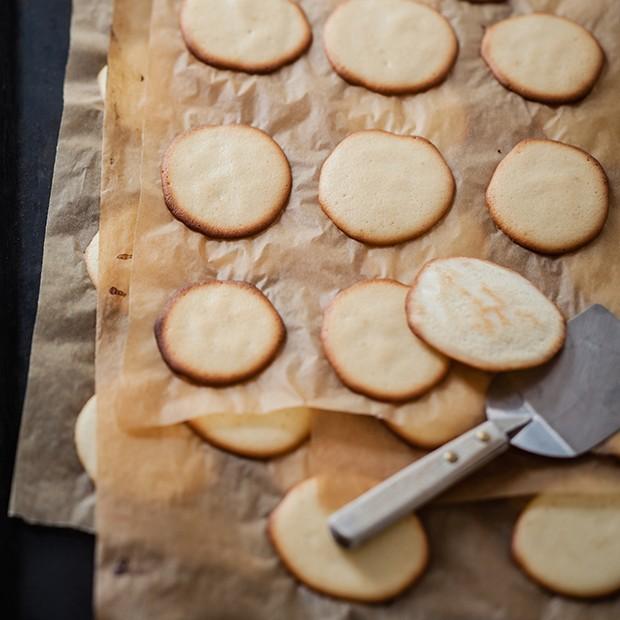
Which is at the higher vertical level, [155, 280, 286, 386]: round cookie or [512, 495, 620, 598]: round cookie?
[155, 280, 286, 386]: round cookie

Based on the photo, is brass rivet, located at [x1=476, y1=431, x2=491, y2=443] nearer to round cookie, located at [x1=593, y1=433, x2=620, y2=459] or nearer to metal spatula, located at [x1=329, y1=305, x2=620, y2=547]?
metal spatula, located at [x1=329, y1=305, x2=620, y2=547]

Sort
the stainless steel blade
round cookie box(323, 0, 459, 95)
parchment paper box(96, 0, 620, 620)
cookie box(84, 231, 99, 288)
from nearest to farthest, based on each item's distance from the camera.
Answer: parchment paper box(96, 0, 620, 620)
the stainless steel blade
cookie box(84, 231, 99, 288)
round cookie box(323, 0, 459, 95)

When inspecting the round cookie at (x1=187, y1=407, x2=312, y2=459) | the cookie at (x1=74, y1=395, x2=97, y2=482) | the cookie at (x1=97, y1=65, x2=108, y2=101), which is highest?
the cookie at (x1=97, y1=65, x2=108, y2=101)

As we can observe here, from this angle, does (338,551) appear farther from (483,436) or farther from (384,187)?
(384,187)

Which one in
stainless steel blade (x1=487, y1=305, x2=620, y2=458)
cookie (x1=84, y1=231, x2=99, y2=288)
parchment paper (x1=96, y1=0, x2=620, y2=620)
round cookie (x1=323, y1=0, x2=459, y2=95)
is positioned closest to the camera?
parchment paper (x1=96, y1=0, x2=620, y2=620)

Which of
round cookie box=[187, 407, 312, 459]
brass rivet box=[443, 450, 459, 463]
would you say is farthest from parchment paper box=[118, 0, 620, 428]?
brass rivet box=[443, 450, 459, 463]

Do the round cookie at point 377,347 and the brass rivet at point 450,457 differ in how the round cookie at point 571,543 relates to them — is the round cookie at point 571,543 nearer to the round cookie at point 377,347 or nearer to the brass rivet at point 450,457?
the brass rivet at point 450,457
